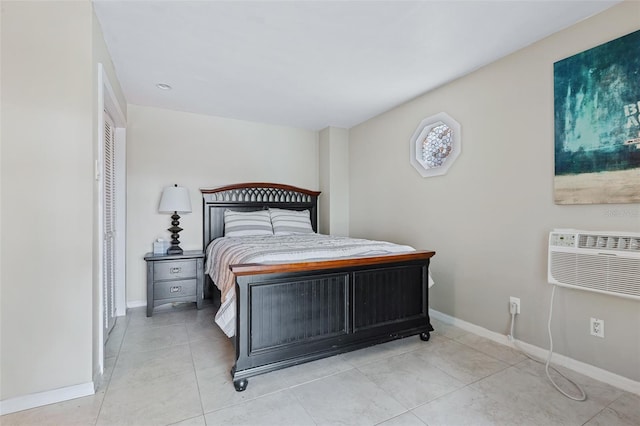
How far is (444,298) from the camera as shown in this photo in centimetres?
313

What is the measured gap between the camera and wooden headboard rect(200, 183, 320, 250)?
3.96 metres

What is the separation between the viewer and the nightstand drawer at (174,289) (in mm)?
3342

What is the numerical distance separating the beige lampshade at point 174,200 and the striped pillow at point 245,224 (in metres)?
0.51

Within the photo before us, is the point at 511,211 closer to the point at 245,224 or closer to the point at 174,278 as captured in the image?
the point at 245,224

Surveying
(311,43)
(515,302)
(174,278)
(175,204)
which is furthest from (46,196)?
(515,302)

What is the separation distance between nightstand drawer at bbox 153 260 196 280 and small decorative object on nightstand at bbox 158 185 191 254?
196mm

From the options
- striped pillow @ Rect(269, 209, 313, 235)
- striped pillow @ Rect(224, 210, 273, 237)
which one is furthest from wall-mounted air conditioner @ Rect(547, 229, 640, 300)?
striped pillow @ Rect(224, 210, 273, 237)

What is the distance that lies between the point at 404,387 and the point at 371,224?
245 cm

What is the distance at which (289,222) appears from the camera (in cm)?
417

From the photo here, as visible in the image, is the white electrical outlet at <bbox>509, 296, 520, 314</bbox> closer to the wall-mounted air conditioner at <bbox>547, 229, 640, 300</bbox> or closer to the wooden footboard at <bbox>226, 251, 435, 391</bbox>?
the wall-mounted air conditioner at <bbox>547, 229, 640, 300</bbox>

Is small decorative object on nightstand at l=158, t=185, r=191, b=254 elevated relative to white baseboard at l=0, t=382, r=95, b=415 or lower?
elevated

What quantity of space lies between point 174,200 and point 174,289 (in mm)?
1013

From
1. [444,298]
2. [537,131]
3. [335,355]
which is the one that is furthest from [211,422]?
[537,131]

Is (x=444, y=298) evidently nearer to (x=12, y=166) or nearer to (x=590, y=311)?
(x=590, y=311)
